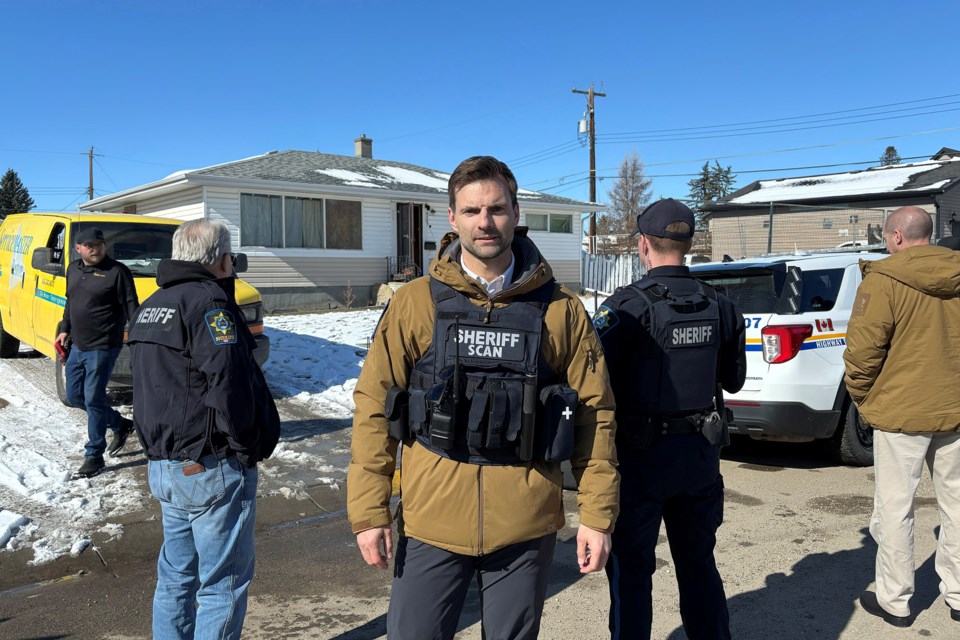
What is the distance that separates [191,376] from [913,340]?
3270 mm

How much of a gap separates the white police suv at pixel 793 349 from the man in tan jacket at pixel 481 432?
151 inches

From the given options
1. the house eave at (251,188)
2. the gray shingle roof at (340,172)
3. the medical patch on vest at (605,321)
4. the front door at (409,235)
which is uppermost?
the gray shingle roof at (340,172)

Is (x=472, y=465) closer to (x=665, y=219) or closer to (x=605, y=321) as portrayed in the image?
(x=605, y=321)

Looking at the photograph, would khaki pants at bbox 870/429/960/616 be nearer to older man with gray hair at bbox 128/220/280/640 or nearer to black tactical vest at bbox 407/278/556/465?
black tactical vest at bbox 407/278/556/465

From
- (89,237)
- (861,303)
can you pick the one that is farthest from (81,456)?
(861,303)

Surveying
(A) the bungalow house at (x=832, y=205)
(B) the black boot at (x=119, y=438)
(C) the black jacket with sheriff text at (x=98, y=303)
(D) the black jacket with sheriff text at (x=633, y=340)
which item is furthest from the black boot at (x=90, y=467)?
(A) the bungalow house at (x=832, y=205)

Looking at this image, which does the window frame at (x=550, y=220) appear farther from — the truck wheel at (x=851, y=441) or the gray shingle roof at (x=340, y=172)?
the truck wheel at (x=851, y=441)

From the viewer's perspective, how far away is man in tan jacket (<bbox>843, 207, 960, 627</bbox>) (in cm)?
343

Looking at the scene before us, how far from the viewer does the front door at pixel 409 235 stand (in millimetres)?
20000

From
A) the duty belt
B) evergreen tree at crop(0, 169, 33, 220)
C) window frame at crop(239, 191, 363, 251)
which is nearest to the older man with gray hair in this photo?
the duty belt

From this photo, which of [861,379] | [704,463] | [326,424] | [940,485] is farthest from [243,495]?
[326,424]

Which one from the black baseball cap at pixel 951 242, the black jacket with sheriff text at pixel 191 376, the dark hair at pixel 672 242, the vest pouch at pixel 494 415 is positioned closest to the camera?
the vest pouch at pixel 494 415

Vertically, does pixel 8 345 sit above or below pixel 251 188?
below

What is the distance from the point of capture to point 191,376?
2775 millimetres
